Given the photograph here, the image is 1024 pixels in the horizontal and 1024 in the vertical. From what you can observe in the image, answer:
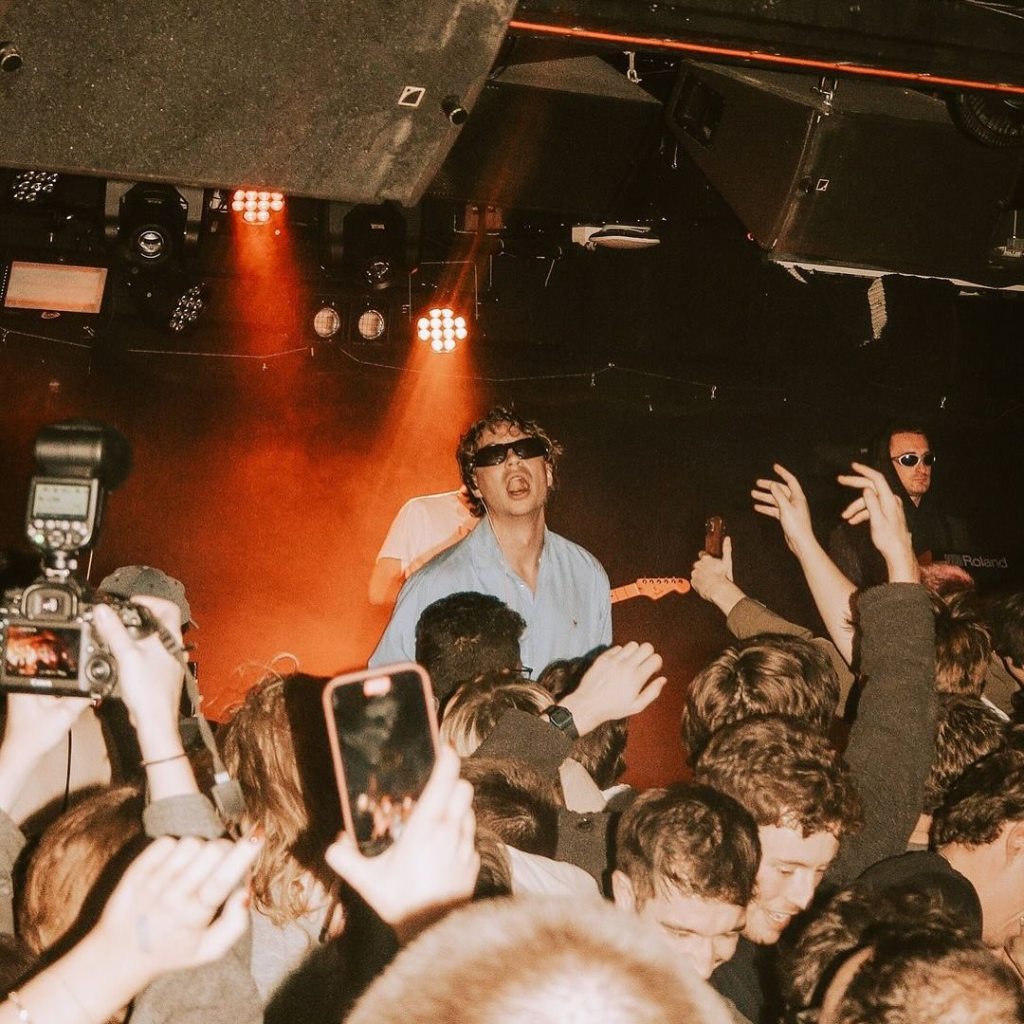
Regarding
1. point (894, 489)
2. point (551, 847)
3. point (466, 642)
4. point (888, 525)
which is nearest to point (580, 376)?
point (894, 489)

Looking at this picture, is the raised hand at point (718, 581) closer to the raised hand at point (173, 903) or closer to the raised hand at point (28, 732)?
the raised hand at point (28, 732)

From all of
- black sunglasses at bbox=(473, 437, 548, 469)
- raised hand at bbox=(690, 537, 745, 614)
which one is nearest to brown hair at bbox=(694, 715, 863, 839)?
raised hand at bbox=(690, 537, 745, 614)

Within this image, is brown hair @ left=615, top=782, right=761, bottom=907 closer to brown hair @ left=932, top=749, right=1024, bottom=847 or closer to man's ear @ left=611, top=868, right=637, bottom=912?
man's ear @ left=611, top=868, right=637, bottom=912

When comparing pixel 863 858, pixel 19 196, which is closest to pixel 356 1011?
pixel 863 858

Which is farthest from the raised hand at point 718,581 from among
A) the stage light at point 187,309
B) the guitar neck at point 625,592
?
the stage light at point 187,309

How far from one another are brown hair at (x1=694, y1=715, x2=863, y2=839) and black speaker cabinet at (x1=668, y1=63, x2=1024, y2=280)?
2025mm

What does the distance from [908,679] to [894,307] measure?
471 centimetres

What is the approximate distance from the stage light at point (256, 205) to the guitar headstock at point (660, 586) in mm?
2786

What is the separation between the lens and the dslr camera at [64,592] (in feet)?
4.82

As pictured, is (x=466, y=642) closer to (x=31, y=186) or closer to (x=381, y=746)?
(x=381, y=746)

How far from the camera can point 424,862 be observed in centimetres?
120

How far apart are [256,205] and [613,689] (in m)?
3.81

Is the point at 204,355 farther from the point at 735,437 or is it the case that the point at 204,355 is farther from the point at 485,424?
the point at 735,437

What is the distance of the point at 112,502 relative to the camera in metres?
6.07
